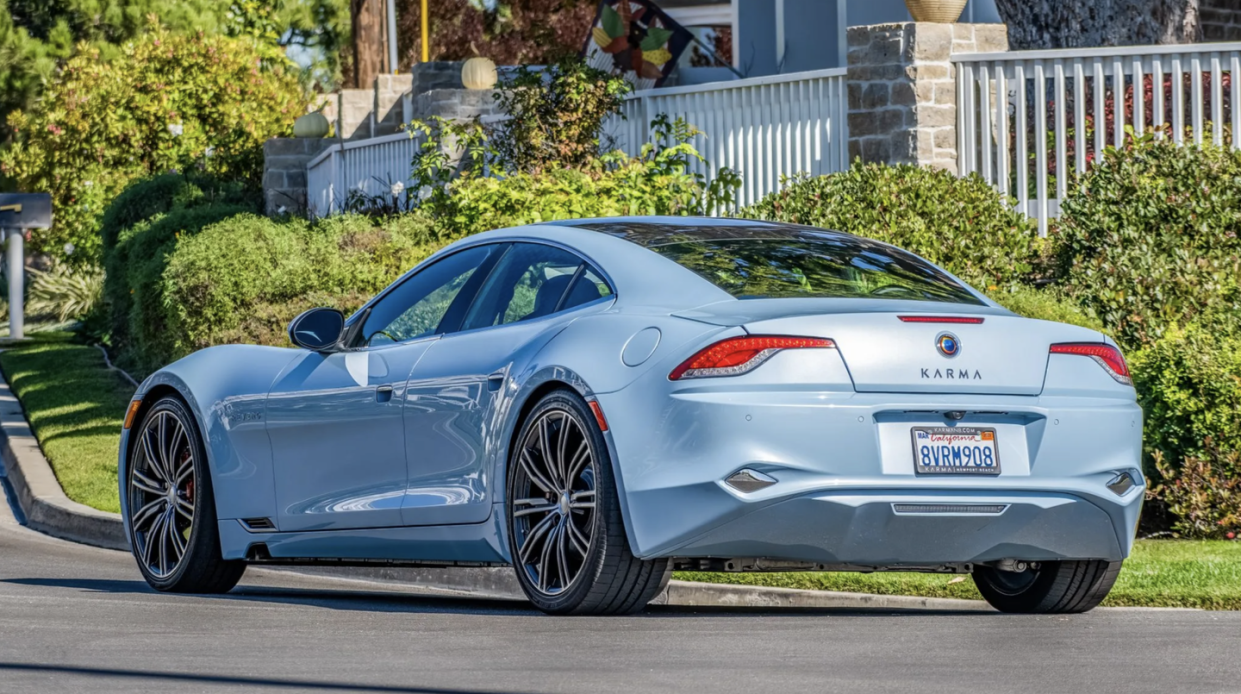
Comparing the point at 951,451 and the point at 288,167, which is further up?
the point at 288,167

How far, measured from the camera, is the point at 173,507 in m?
8.19

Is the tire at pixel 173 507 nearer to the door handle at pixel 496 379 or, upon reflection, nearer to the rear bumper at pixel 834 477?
the door handle at pixel 496 379

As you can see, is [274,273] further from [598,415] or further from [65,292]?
[65,292]

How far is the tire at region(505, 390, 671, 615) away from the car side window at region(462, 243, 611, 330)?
0.51 metres

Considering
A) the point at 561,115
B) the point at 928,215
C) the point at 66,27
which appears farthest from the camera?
the point at 66,27

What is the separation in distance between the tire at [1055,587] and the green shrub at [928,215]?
4.66m

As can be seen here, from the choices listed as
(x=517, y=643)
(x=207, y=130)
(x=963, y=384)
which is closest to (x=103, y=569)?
(x=517, y=643)

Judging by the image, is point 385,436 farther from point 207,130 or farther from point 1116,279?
point 207,130

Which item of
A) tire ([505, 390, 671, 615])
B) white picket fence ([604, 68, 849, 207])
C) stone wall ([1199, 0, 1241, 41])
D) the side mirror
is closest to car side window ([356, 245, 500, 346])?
the side mirror

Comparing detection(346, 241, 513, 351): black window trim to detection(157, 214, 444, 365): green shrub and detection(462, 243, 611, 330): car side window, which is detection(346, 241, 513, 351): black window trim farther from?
detection(157, 214, 444, 365): green shrub

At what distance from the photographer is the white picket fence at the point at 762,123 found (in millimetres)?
14367

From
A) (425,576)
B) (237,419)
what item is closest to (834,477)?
(237,419)

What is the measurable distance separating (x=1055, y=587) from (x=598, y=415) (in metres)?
1.93

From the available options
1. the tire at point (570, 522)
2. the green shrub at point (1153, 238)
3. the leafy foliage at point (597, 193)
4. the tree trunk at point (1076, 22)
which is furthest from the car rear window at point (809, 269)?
the tree trunk at point (1076, 22)
